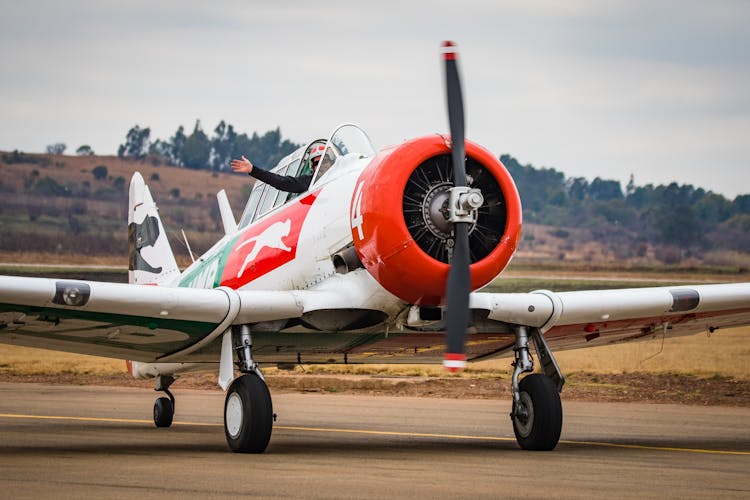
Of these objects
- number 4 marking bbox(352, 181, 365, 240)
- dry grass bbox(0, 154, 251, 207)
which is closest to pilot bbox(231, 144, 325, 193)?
number 4 marking bbox(352, 181, 365, 240)

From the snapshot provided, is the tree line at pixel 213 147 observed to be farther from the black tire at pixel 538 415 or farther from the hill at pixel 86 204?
the black tire at pixel 538 415

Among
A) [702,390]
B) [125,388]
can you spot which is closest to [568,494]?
[702,390]

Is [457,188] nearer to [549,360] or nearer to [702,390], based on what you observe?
[549,360]

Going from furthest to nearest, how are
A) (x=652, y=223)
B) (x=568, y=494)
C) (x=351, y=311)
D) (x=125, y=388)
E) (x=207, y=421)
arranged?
1. (x=652, y=223)
2. (x=125, y=388)
3. (x=207, y=421)
4. (x=351, y=311)
5. (x=568, y=494)

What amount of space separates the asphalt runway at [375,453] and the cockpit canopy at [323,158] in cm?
283

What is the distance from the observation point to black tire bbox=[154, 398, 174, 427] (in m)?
16.2

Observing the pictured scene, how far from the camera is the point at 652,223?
104 metres

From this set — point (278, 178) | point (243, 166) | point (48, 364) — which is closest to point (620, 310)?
point (278, 178)

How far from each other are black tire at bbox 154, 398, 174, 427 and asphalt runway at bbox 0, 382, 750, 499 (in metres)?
0.18

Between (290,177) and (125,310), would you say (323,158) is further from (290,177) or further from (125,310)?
(125,310)

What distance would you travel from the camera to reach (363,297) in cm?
1164

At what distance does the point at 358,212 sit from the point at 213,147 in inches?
5901

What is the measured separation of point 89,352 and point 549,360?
5.56m

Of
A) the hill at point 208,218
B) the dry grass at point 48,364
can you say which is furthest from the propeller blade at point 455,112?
the hill at point 208,218
